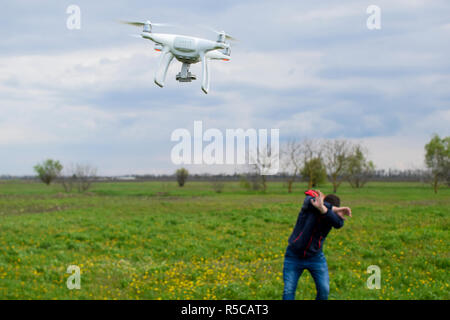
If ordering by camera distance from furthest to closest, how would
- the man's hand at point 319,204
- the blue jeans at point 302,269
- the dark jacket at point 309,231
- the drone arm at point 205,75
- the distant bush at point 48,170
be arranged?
1. the distant bush at point 48,170
2. the blue jeans at point 302,269
3. the dark jacket at point 309,231
4. the man's hand at point 319,204
5. the drone arm at point 205,75

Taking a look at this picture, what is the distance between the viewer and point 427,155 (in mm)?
75438

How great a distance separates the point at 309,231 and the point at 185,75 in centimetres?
437

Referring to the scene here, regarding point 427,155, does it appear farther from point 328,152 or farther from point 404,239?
point 404,239

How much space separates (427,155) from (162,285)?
77.0 m

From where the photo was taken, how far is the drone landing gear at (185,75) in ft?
7.95

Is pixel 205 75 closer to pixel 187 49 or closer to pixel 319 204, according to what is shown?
pixel 187 49

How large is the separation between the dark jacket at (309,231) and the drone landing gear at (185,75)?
4.01 meters

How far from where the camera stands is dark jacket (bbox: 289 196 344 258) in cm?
609

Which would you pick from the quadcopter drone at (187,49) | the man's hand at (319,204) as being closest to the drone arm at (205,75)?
the quadcopter drone at (187,49)

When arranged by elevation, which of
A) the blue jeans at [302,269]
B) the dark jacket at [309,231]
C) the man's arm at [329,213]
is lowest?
the blue jeans at [302,269]

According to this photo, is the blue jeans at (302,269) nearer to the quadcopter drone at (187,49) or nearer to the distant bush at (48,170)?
the quadcopter drone at (187,49)

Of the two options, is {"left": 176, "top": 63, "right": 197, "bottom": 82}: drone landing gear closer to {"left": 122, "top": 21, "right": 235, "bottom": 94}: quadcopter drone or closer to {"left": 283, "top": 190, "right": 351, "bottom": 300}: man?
{"left": 122, "top": 21, "right": 235, "bottom": 94}: quadcopter drone

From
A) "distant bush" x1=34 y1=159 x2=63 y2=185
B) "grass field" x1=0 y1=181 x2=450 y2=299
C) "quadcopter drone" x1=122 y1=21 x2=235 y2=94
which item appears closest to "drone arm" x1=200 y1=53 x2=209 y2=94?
"quadcopter drone" x1=122 y1=21 x2=235 y2=94

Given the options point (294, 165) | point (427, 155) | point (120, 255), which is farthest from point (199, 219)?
point (427, 155)
